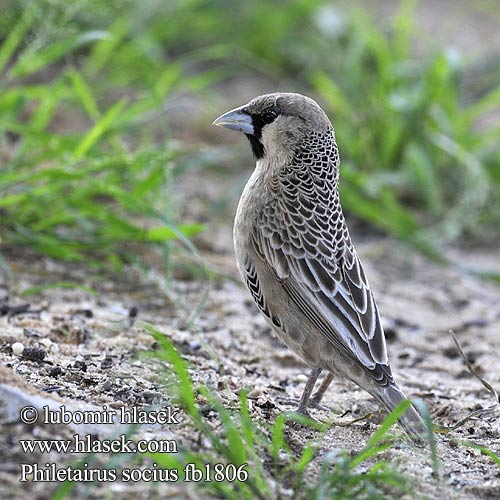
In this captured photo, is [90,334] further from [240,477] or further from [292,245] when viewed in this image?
[240,477]

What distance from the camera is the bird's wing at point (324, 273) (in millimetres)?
3910

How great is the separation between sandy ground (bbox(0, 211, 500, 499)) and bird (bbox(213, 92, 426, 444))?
0.25 metres

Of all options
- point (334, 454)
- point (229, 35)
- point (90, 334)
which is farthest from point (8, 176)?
point (229, 35)

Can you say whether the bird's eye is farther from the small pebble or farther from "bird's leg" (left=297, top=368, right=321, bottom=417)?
the small pebble

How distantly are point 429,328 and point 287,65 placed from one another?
370cm

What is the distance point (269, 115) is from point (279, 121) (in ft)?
0.19

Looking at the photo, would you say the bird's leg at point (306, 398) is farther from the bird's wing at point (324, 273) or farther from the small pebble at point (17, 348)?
the small pebble at point (17, 348)

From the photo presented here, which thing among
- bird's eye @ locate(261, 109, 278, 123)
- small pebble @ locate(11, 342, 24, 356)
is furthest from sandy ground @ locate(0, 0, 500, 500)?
bird's eye @ locate(261, 109, 278, 123)

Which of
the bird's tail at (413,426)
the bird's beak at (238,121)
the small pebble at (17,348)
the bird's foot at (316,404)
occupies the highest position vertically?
the bird's beak at (238,121)

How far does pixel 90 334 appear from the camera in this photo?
4.53m

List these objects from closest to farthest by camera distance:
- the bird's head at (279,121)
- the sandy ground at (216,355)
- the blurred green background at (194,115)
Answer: the sandy ground at (216,355) → the bird's head at (279,121) → the blurred green background at (194,115)

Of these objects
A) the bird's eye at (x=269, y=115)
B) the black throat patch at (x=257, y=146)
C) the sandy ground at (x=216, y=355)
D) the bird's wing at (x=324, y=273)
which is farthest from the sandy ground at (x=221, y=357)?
the bird's eye at (x=269, y=115)

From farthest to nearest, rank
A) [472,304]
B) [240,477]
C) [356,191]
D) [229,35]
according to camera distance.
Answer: [229,35], [356,191], [472,304], [240,477]

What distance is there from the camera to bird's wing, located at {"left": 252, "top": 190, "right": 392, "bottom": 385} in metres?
3.91
